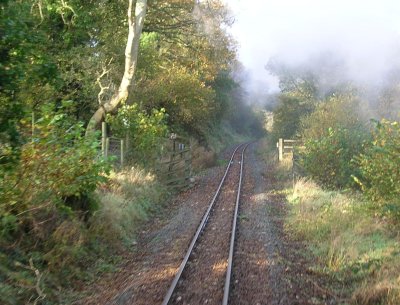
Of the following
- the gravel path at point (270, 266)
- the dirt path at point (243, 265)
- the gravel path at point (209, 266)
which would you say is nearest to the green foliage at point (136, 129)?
the dirt path at point (243, 265)

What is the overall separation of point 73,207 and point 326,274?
5.13m

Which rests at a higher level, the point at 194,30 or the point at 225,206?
the point at 194,30

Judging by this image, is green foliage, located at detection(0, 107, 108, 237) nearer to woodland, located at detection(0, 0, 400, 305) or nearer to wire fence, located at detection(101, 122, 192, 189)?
woodland, located at detection(0, 0, 400, 305)

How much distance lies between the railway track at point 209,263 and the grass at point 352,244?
1.73 meters

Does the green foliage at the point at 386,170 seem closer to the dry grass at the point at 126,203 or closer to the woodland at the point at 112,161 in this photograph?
the woodland at the point at 112,161

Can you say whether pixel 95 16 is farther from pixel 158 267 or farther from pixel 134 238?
pixel 158 267

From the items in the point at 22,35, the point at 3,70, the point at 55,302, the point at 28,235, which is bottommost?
the point at 55,302

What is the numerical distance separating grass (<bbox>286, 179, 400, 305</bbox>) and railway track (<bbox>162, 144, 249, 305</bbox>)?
173 cm

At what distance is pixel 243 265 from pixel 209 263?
0.64 meters

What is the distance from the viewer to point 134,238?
11125 mm

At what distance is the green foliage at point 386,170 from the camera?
988cm

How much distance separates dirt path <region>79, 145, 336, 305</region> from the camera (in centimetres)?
717

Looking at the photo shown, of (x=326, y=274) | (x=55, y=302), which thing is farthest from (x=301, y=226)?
(x=55, y=302)

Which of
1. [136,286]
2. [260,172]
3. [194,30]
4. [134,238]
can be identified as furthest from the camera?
[260,172]
